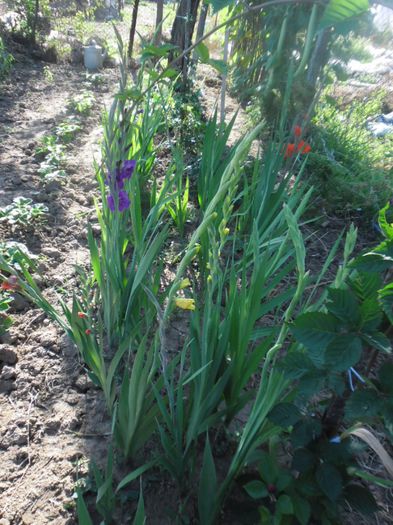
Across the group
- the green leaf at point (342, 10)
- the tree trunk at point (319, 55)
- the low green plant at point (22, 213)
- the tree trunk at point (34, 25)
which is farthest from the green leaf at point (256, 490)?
the tree trunk at point (34, 25)

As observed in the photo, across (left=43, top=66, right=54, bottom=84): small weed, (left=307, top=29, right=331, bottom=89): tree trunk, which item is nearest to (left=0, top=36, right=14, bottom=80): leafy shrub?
(left=43, top=66, right=54, bottom=84): small weed

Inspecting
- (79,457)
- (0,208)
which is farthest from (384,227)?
(0,208)

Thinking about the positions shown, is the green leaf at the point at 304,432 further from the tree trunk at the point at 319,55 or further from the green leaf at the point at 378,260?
the tree trunk at the point at 319,55

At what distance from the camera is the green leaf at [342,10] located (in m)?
0.68

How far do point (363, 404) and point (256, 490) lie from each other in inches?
12.5

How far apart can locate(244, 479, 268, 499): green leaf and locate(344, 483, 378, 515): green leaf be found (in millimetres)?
168

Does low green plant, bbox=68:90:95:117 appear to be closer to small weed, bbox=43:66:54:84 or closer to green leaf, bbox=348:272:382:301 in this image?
small weed, bbox=43:66:54:84

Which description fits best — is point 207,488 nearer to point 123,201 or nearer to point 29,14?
Answer: point 123,201

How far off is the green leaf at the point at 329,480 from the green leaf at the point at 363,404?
15 cm

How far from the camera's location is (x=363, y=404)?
0.75 metres

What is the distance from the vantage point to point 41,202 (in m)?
2.37

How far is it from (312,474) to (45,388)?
92 centimetres

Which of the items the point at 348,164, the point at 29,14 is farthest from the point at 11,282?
the point at 29,14

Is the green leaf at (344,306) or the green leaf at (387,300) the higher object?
the green leaf at (387,300)
